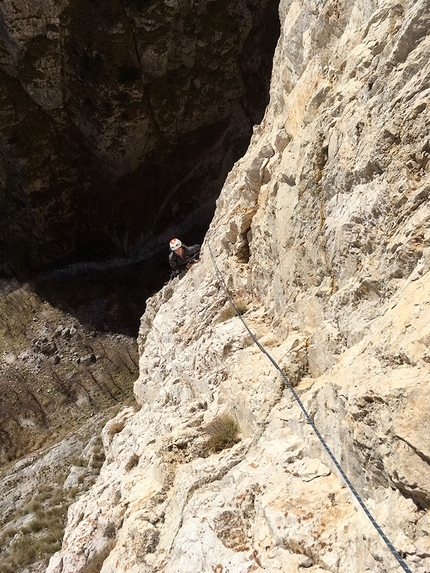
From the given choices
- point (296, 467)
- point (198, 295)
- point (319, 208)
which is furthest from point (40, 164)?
Answer: point (296, 467)

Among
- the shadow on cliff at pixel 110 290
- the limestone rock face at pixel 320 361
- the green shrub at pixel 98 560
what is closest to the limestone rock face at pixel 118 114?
the shadow on cliff at pixel 110 290

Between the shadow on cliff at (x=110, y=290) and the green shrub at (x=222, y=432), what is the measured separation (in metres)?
22.0

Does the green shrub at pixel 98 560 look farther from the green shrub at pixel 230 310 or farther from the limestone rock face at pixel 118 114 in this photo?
the limestone rock face at pixel 118 114

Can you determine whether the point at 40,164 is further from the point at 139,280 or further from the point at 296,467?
the point at 296,467

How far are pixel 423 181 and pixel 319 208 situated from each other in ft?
6.84

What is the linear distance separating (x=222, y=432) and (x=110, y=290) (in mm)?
25374

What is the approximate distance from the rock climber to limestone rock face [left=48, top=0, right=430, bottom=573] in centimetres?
671

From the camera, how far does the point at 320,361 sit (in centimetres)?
558

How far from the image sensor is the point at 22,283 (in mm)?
33406

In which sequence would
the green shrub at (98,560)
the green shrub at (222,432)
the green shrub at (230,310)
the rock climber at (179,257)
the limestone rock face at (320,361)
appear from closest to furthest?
the limestone rock face at (320,361)
the green shrub at (222,432)
the green shrub at (98,560)
the green shrub at (230,310)
the rock climber at (179,257)

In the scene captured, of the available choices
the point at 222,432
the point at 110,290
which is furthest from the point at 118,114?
the point at 222,432

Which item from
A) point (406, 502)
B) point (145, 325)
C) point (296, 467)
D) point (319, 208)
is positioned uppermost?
point (145, 325)

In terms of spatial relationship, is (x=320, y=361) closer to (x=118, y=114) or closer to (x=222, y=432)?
(x=222, y=432)

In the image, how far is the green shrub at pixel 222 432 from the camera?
270 inches
